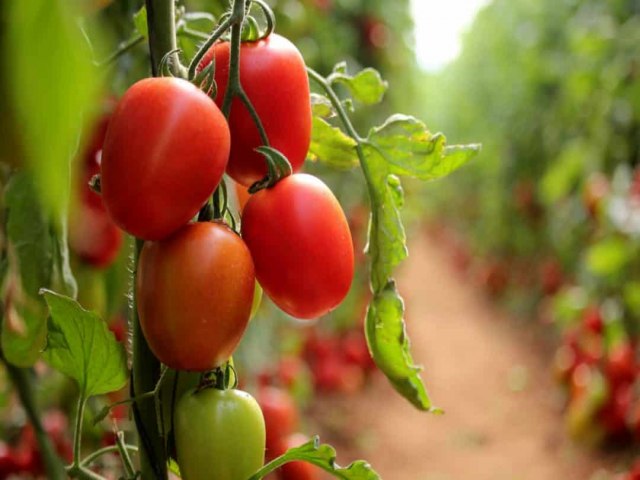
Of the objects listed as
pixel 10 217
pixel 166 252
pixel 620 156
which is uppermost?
pixel 166 252

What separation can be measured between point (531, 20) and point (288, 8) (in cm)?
398

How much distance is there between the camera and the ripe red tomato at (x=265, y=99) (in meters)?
0.53

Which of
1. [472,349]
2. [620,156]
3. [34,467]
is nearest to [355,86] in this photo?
[34,467]

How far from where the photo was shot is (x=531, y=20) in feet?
17.0

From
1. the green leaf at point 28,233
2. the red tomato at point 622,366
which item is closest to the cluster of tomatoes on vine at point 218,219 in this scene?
the green leaf at point 28,233

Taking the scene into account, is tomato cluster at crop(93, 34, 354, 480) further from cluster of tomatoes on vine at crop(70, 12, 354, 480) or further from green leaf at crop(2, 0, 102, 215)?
green leaf at crop(2, 0, 102, 215)

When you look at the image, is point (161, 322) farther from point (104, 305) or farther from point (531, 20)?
point (531, 20)

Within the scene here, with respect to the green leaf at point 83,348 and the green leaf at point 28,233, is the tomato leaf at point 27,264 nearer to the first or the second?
the green leaf at point 28,233

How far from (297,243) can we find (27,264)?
1.00 ft

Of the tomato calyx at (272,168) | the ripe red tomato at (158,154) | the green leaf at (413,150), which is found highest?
the ripe red tomato at (158,154)

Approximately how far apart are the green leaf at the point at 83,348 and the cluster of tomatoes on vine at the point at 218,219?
7 cm

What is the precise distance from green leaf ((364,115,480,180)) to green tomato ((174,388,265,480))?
8.9 inches

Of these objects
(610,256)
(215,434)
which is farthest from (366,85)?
(610,256)

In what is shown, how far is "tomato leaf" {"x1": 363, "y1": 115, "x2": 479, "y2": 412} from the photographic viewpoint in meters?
0.62
